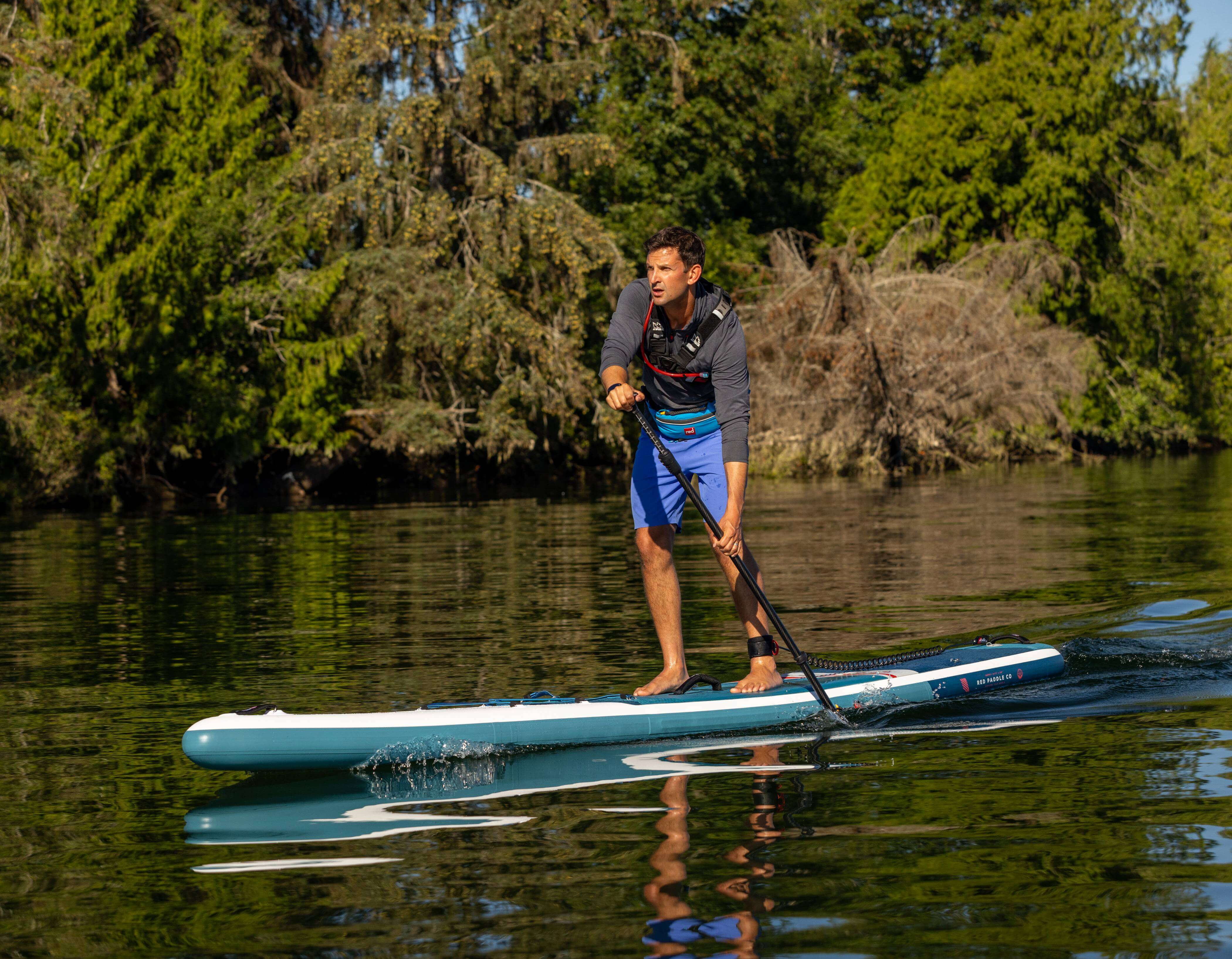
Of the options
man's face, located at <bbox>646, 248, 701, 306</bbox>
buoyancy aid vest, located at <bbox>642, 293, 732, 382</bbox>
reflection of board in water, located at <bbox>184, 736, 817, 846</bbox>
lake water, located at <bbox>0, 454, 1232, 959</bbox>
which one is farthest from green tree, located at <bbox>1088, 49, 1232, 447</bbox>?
reflection of board in water, located at <bbox>184, 736, 817, 846</bbox>

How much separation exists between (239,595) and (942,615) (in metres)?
5.55

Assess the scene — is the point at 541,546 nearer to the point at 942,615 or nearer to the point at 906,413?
the point at 942,615

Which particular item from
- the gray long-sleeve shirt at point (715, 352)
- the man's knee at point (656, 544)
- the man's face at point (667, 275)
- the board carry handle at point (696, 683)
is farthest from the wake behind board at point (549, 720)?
the man's face at point (667, 275)

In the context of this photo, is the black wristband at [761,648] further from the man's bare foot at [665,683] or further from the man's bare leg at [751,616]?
the man's bare foot at [665,683]

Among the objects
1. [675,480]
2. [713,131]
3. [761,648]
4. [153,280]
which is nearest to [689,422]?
[675,480]

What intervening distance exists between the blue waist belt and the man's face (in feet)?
1.95

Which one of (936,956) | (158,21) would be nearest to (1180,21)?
(158,21)

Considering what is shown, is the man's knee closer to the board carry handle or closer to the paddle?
the paddle

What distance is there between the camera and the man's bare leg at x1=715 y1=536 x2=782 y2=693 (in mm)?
6520

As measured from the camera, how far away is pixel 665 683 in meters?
6.58

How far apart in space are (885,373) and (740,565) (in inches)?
845

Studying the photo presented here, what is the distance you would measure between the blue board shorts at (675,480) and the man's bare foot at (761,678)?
0.72 meters

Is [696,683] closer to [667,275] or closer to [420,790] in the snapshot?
[420,790]

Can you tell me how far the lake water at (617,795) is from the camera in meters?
3.59
